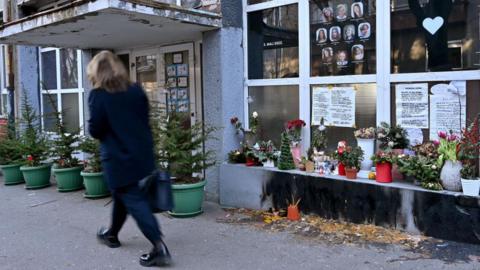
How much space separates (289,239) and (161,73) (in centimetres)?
368

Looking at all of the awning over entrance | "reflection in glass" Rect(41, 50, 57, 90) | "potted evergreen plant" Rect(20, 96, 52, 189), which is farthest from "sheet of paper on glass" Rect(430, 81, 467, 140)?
"reflection in glass" Rect(41, 50, 57, 90)

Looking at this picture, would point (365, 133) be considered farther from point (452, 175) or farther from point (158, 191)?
point (158, 191)

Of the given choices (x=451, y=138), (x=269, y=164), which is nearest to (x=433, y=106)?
(x=451, y=138)

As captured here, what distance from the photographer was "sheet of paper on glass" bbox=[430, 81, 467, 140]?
173 inches

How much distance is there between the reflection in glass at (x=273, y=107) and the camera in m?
5.76

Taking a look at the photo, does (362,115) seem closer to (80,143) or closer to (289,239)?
(289,239)

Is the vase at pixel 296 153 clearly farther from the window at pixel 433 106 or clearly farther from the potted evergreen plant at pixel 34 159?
the potted evergreen plant at pixel 34 159

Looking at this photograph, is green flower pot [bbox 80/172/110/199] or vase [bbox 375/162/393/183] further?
green flower pot [bbox 80/172/110/199]

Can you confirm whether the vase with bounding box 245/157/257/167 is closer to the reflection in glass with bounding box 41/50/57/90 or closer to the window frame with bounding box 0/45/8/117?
the reflection in glass with bounding box 41/50/57/90

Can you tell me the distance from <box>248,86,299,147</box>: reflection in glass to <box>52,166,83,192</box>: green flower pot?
2.97m

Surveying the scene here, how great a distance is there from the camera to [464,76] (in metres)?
4.34

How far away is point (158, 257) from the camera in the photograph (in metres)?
3.87

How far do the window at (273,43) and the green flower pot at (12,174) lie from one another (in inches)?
182

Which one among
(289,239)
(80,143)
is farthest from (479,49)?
(80,143)
